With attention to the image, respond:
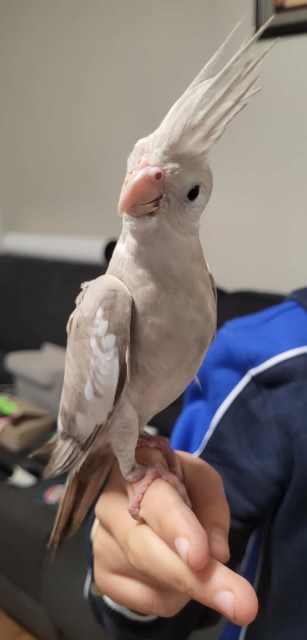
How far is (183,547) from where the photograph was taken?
1.02 ft

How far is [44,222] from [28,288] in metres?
0.31

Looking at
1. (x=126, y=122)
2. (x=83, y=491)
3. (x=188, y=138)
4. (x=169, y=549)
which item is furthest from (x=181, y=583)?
(x=126, y=122)

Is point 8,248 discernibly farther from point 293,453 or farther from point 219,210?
point 293,453

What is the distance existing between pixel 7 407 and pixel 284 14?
45.9 inches

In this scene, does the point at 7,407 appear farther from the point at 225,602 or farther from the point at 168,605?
the point at 225,602

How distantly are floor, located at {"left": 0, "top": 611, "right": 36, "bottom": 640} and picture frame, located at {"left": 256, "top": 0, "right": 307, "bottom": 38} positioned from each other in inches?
56.4

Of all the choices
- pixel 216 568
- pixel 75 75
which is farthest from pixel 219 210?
pixel 216 568

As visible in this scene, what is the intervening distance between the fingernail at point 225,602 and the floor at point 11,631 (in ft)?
3.54

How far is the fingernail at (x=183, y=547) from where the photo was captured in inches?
12.1

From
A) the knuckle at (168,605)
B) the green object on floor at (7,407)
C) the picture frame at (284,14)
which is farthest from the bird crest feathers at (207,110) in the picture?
the green object on floor at (7,407)

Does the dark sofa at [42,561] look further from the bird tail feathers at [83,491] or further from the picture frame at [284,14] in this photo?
the picture frame at [284,14]

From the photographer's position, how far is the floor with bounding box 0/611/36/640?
1.17 metres

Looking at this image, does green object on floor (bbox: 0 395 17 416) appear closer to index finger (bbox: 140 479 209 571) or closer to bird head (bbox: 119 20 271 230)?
index finger (bbox: 140 479 209 571)

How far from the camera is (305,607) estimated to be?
1.73 ft
